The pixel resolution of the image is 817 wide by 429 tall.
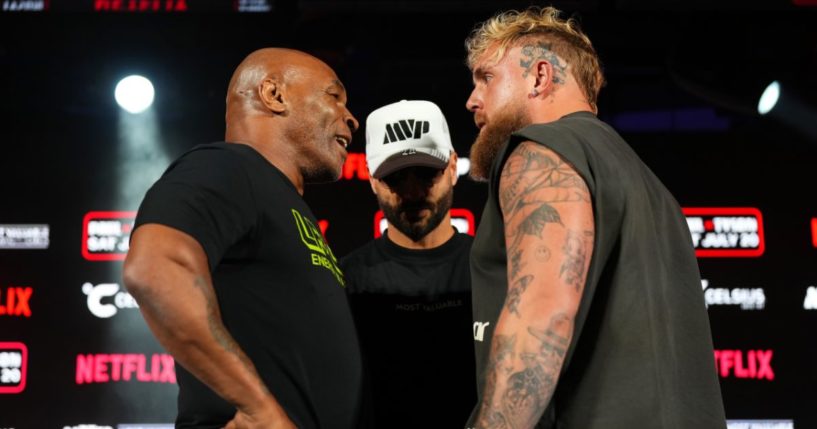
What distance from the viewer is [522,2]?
11.6 feet

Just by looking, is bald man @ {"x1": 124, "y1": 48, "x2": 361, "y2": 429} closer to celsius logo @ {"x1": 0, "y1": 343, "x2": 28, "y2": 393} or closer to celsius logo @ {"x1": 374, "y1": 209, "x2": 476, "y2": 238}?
celsius logo @ {"x1": 374, "y1": 209, "x2": 476, "y2": 238}

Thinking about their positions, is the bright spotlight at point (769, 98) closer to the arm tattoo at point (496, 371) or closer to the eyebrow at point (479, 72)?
the eyebrow at point (479, 72)

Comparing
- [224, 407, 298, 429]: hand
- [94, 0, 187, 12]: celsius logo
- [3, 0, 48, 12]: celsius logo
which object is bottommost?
[224, 407, 298, 429]: hand

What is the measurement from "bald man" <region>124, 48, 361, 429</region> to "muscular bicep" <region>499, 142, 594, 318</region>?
42cm

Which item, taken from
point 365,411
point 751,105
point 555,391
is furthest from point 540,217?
point 751,105

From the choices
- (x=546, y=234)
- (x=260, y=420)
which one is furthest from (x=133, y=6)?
(x=546, y=234)

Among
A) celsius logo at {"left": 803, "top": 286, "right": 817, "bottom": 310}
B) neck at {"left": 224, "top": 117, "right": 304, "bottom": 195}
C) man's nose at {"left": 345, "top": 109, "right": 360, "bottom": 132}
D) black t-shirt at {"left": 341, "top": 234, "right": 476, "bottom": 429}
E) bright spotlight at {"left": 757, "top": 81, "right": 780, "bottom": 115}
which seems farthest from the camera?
bright spotlight at {"left": 757, "top": 81, "right": 780, "bottom": 115}

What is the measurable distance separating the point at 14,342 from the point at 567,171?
2676 mm

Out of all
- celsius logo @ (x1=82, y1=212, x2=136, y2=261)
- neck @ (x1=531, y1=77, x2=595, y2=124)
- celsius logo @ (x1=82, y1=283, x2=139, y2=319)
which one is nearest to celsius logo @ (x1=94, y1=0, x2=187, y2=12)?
celsius logo @ (x1=82, y1=212, x2=136, y2=261)

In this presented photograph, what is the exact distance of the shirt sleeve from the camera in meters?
1.42

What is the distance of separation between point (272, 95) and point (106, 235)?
1841mm

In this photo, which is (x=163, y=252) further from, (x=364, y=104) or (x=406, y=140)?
(x=364, y=104)

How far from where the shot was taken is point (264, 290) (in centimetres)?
155

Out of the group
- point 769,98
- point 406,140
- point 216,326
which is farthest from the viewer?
point 769,98
